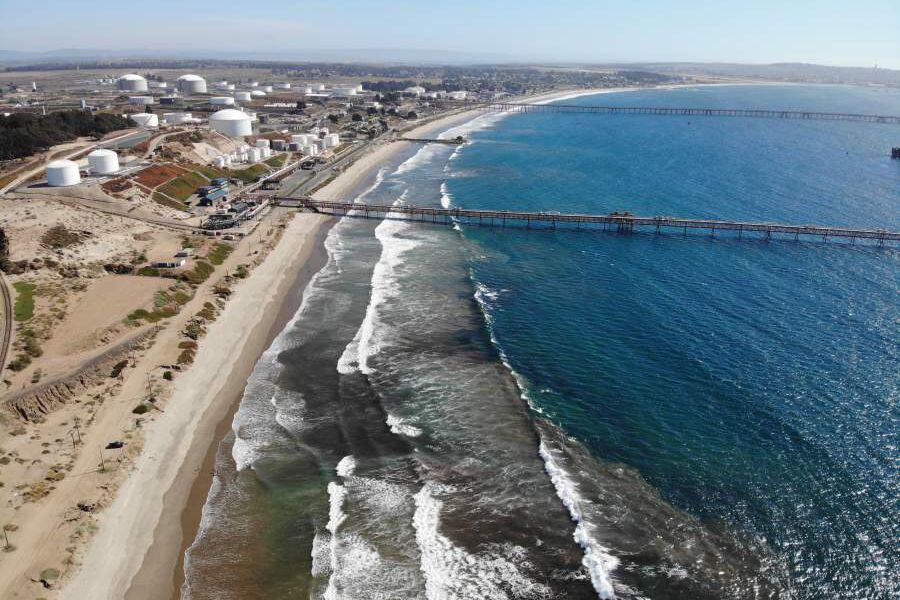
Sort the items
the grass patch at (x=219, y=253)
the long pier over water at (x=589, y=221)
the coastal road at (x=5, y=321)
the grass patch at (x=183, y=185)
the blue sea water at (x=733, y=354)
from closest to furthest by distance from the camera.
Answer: the blue sea water at (x=733, y=354) < the coastal road at (x=5, y=321) < the grass patch at (x=219, y=253) < the long pier over water at (x=589, y=221) < the grass patch at (x=183, y=185)

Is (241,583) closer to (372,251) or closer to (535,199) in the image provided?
(372,251)

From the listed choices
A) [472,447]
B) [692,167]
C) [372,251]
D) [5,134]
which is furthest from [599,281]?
[5,134]

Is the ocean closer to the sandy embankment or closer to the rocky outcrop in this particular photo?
the sandy embankment

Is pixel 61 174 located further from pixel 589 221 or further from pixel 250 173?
pixel 589 221

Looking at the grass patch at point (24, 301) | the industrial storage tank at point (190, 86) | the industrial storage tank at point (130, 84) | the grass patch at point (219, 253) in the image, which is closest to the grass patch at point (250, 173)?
the grass patch at point (219, 253)

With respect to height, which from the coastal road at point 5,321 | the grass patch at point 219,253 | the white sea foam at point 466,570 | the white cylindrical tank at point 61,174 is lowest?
the white sea foam at point 466,570

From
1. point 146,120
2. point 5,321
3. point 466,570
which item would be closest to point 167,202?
point 5,321

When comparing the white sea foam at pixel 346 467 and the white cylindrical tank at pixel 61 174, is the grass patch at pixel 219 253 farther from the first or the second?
the white sea foam at pixel 346 467

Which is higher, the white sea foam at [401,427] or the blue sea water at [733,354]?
the blue sea water at [733,354]
